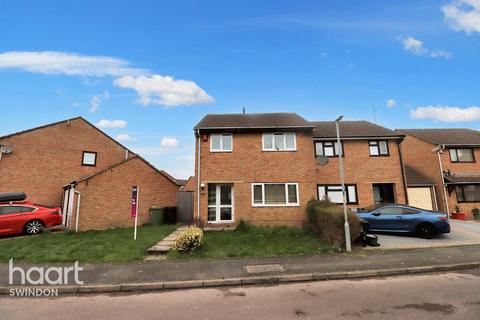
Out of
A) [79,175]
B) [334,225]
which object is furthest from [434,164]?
[79,175]

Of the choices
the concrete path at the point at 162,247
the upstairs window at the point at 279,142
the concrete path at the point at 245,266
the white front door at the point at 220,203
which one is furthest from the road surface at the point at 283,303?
the upstairs window at the point at 279,142

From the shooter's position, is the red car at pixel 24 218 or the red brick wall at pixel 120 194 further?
the red brick wall at pixel 120 194

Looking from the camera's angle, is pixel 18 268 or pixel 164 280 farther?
pixel 18 268

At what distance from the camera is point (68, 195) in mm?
16578

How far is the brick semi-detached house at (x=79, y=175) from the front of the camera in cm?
1489

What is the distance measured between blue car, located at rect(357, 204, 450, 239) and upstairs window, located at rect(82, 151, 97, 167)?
19.5m

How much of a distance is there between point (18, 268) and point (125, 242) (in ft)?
11.4

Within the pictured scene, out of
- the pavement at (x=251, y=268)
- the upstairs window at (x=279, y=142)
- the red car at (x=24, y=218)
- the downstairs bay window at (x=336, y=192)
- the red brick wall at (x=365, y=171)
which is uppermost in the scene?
the upstairs window at (x=279, y=142)

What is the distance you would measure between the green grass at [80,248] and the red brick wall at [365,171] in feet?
36.4

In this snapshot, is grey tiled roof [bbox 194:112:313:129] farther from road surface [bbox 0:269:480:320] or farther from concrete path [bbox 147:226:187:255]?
road surface [bbox 0:269:480:320]

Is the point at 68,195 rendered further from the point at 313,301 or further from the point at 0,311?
the point at 313,301

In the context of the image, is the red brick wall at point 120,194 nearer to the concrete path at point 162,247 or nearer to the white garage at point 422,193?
the concrete path at point 162,247

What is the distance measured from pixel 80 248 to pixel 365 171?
1635 centimetres

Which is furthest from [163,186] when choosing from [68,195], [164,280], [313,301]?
[313,301]
